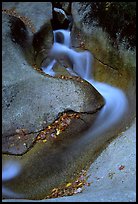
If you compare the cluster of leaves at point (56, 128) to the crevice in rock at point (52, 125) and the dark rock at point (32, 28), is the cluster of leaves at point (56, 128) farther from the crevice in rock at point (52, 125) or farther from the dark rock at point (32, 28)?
the dark rock at point (32, 28)

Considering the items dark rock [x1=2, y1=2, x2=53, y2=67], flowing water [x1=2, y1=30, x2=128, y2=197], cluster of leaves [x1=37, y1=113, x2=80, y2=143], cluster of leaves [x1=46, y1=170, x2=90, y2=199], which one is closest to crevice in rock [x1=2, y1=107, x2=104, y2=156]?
cluster of leaves [x1=37, y1=113, x2=80, y2=143]

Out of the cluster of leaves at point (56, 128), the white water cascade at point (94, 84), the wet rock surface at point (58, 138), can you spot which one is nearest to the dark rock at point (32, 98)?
the wet rock surface at point (58, 138)

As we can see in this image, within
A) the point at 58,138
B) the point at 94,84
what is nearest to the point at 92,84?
the point at 94,84

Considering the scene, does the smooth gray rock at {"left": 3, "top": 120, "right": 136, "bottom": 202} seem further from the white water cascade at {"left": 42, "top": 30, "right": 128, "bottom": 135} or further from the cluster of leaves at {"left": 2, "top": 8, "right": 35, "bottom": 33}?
the cluster of leaves at {"left": 2, "top": 8, "right": 35, "bottom": 33}

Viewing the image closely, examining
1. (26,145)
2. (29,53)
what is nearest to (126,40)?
(29,53)

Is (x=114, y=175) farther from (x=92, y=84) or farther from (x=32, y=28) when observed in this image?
(x=32, y=28)

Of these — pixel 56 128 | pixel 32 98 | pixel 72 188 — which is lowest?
pixel 72 188
